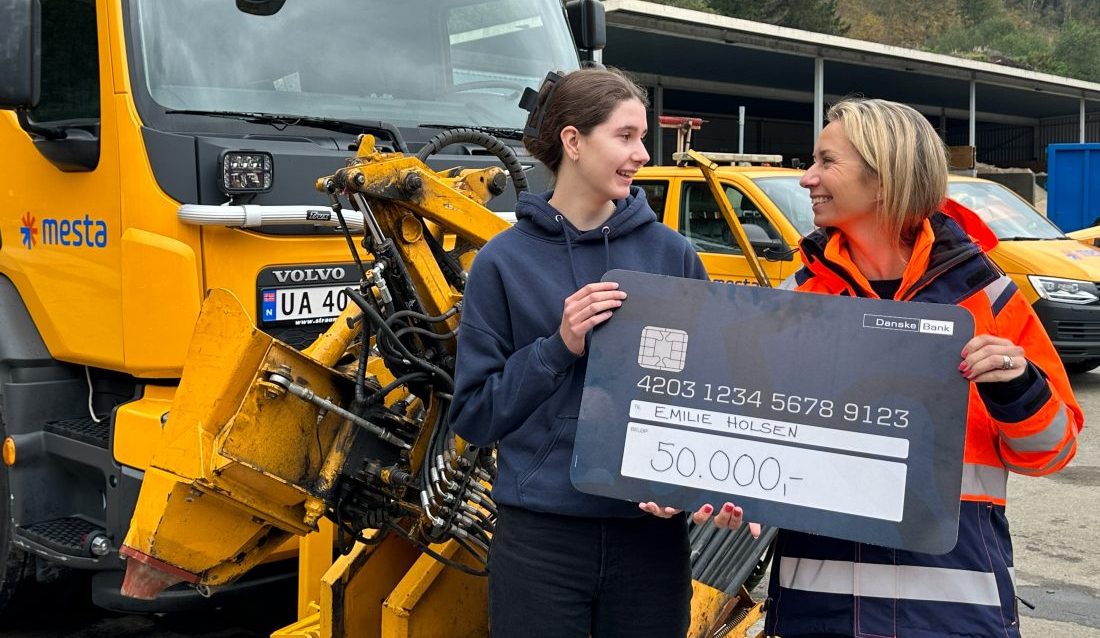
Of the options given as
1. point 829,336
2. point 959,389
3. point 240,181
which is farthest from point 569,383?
point 240,181

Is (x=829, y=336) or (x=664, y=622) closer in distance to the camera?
(x=829, y=336)

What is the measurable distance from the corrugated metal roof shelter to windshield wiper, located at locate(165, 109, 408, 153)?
15.2 meters

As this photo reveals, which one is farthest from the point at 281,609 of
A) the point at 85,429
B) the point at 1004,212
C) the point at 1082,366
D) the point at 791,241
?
the point at 1082,366

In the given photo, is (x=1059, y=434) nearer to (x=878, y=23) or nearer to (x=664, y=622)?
(x=664, y=622)

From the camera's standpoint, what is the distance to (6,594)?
4629 millimetres

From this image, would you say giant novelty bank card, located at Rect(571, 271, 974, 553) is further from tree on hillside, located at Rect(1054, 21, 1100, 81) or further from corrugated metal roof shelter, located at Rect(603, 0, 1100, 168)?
tree on hillside, located at Rect(1054, 21, 1100, 81)

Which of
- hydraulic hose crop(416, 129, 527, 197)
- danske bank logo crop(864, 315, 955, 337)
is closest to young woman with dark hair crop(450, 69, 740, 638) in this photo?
danske bank logo crop(864, 315, 955, 337)

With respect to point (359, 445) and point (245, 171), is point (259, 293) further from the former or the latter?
point (359, 445)

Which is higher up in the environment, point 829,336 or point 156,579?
point 829,336

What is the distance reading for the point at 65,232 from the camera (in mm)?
4219

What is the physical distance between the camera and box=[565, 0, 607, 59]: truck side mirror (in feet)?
16.8

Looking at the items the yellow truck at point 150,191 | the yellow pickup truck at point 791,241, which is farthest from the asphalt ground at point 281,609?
the yellow pickup truck at point 791,241

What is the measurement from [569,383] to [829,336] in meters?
0.52

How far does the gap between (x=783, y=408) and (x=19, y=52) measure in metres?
2.83
